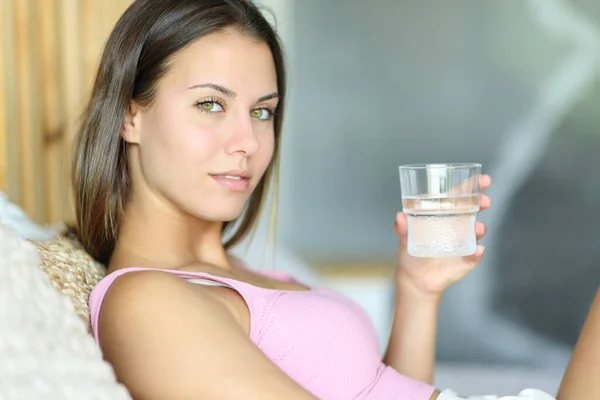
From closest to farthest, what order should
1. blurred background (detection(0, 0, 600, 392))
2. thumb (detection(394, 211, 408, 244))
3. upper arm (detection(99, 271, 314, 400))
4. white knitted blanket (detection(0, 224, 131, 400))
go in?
white knitted blanket (detection(0, 224, 131, 400)) → upper arm (detection(99, 271, 314, 400)) → thumb (detection(394, 211, 408, 244)) → blurred background (detection(0, 0, 600, 392))

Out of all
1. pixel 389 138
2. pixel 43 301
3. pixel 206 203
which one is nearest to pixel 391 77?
pixel 389 138

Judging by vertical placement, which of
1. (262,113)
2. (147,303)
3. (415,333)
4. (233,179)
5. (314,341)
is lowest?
(415,333)

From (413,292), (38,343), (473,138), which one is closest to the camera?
(38,343)

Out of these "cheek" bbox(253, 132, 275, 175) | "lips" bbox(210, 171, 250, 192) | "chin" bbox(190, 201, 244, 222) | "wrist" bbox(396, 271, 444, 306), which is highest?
"cheek" bbox(253, 132, 275, 175)

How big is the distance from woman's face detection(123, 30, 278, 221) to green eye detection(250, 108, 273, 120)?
38 millimetres

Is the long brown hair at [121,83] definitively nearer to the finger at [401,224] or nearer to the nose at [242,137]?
the nose at [242,137]

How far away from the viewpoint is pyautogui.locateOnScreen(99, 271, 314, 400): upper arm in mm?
1009

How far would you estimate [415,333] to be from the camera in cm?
164

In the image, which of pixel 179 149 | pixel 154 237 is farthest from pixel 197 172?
pixel 154 237

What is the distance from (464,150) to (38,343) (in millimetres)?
2699

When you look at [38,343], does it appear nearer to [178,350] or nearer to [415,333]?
[178,350]

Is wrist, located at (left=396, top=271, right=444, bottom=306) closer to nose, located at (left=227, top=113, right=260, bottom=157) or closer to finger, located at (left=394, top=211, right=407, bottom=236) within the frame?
finger, located at (left=394, top=211, right=407, bottom=236)

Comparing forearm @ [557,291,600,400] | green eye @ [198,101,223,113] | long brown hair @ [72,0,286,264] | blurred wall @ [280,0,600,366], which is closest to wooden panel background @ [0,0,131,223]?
long brown hair @ [72,0,286,264]

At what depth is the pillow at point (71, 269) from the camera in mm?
1106
